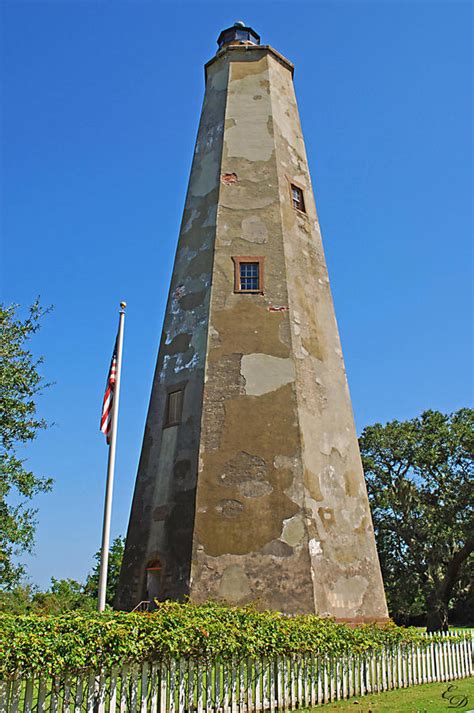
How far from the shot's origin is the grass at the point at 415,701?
995cm

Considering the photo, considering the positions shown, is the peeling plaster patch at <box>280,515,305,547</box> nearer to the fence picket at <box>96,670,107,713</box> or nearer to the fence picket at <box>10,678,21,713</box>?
the fence picket at <box>96,670,107,713</box>

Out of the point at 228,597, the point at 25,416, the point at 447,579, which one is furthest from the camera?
the point at 447,579

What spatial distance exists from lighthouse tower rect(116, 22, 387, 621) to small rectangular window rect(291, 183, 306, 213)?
37 mm

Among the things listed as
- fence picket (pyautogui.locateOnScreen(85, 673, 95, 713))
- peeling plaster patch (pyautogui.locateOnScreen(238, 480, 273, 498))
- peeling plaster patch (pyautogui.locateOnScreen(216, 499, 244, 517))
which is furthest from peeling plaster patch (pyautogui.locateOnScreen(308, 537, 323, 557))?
fence picket (pyautogui.locateOnScreen(85, 673, 95, 713))

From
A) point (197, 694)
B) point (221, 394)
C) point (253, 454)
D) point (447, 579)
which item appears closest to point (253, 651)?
point (197, 694)

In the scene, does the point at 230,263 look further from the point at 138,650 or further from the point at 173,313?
the point at 138,650

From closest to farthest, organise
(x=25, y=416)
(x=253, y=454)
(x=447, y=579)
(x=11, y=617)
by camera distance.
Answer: (x=11, y=617)
(x=253, y=454)
(x=25, y=416)
(x=447, y=579)

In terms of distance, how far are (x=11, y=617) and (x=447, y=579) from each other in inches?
1178

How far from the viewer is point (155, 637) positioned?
880 cm

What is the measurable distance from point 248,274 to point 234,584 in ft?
25.7

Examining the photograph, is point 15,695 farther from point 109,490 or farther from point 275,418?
point 275,418

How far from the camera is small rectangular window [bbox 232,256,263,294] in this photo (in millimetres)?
16469

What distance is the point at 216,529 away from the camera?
A: 13.7 meters

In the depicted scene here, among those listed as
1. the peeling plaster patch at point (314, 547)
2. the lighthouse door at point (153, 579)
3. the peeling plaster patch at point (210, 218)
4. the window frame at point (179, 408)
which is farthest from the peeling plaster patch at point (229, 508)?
the peeling plaster patch at point (210, 218)
